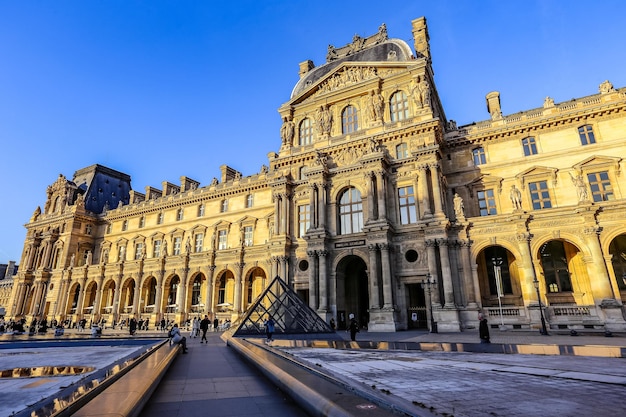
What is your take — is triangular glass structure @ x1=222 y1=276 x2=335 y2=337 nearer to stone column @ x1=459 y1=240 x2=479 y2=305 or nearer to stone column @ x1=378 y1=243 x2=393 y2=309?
stone column @ x1=378 y1=243 x2=393 y2=309

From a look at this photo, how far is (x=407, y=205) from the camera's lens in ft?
92.2

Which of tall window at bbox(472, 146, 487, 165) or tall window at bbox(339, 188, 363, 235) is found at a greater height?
tall window at bbox(472, 146, 487, 165)

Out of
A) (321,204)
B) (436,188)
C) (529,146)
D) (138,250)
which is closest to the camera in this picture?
(436,188)

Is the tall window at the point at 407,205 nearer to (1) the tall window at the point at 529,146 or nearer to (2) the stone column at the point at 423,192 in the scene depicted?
(2) the stone column at the point at 423,192

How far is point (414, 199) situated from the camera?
27.8 metres

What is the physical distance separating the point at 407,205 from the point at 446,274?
6.38 meters

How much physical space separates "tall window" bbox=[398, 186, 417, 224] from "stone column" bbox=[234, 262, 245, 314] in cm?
1754

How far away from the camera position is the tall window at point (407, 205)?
27.7 metres

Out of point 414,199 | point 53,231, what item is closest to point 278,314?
point 414,199

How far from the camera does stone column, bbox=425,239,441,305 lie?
24.3 metres

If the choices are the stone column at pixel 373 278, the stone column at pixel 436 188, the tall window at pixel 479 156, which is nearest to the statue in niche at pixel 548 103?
the tall window at pixel 479 156

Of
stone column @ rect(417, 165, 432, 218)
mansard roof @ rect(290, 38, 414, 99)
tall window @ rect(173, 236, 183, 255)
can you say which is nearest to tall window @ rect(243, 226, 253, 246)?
tall window @ rect(173, 236, 183, 255)

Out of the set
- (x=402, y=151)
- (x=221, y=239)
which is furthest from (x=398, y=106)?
(x=221, y=239)

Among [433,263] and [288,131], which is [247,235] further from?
[433,263]
